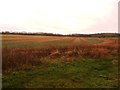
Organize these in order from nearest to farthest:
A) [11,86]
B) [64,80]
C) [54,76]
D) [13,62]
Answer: [11,86] → [64,80] → [54,76] → [13,62]

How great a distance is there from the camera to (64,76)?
17.8 meters

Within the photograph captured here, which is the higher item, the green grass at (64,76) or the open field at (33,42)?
the open field at (33,42)

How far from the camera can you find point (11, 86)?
15047mm

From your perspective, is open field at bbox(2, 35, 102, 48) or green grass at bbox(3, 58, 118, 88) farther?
open field at bbox(2, 35, 102, 48)

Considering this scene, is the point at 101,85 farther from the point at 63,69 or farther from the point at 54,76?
the point at 63,69

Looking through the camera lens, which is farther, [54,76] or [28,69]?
[28,69]

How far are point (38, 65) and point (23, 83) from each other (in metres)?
6.25

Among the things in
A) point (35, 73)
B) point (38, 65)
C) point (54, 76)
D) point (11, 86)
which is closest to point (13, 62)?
point (38, 65)

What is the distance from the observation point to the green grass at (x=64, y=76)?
50.6 ft

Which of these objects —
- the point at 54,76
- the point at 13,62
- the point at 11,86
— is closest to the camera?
the point at 11,86

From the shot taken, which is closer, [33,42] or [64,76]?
[64,76]

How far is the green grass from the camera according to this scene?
1542cm

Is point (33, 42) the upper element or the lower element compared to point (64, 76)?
upper

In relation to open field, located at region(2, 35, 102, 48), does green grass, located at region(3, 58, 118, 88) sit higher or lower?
lower
